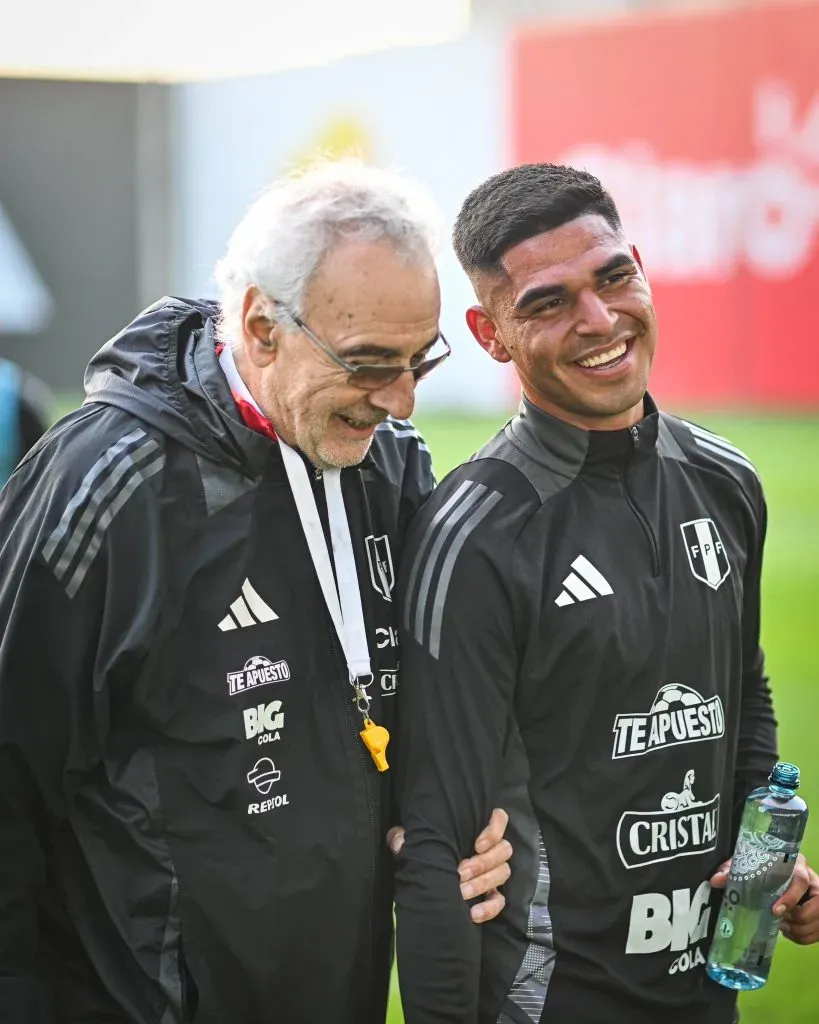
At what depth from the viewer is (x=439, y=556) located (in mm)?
2066

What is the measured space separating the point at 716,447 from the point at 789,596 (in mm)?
6399

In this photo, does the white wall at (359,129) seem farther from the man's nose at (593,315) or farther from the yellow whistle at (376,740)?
the yellow whistle at (376,740)

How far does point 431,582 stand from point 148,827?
22.1 inches

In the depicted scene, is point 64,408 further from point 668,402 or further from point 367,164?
point 367,164

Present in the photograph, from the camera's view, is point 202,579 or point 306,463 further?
point 306,463

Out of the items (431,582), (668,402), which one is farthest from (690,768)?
(668,402)

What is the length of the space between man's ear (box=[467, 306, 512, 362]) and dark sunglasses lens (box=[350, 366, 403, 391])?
0.26m

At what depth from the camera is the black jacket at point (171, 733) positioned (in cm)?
189

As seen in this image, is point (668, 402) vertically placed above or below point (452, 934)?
below

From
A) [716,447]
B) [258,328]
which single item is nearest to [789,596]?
[716,447]

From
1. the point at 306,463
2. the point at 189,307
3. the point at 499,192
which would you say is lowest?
the point at 306,463

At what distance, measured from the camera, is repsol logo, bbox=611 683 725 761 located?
2064 millimetres

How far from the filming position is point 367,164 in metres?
2.14

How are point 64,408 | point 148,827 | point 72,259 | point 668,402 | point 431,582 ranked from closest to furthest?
1. point 148,827
2. point 431,582
3. point 668,402
4. point 64,408
5. point 72,259
